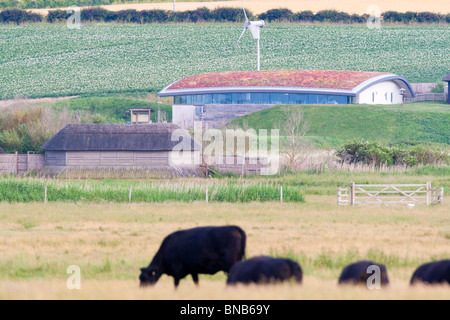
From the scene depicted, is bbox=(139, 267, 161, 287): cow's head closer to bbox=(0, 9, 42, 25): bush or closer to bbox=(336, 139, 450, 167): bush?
bbox=(336, 139, 450, 167): bush

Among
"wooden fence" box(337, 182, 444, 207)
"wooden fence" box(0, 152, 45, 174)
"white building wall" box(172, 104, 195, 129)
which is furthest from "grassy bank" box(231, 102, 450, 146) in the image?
"wooden fence" box(337, 182, 444, 207)

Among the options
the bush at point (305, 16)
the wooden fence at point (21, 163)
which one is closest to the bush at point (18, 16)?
the bush at point (305, 16)

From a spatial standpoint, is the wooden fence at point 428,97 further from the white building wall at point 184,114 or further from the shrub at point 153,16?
the shrub at point 153,16

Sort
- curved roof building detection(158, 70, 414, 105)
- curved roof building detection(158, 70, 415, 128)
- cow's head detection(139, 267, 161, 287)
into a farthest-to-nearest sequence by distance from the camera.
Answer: curved roof building detection(158, 70, 414, 105) < curved roof building detection(158, 70, 415, 128) < cow's head detection(139, 267, 161, 287)

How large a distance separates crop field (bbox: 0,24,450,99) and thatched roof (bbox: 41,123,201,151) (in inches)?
1741

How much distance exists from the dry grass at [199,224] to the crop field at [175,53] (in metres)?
70.8

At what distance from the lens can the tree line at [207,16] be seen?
484 ft

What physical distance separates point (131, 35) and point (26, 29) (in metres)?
19.9

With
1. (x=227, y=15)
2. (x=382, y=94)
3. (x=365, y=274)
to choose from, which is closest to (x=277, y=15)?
(x=227, y=15)

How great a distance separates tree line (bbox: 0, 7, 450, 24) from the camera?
14750cm

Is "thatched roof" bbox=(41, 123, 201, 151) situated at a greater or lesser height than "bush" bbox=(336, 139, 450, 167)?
greater

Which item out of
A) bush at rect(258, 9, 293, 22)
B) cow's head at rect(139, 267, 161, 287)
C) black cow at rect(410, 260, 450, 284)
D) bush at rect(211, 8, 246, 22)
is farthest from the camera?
bush at rect(258, 9, 293, 22)

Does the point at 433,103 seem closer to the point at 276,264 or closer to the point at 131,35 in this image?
the point at 131,35
